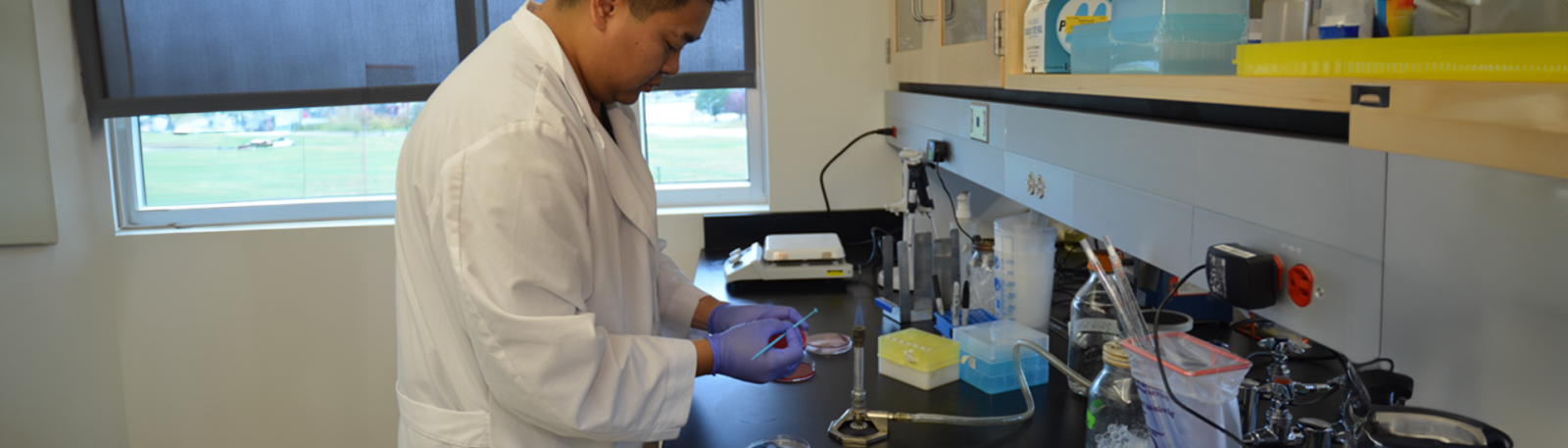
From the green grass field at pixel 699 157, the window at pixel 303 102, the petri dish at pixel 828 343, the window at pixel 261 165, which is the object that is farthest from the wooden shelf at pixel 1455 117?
the window at pixel 261 165

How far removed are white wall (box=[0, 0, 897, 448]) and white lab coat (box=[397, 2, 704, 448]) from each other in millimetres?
1514

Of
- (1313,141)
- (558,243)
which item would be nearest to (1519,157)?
(1313,141)

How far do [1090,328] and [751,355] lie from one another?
0.51 meters

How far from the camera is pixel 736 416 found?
53.7 inches

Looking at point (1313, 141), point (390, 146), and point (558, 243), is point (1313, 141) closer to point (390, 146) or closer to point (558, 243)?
point (558, 243)

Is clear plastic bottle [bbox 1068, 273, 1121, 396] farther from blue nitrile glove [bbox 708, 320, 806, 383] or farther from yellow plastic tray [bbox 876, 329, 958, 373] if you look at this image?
blue nitrile glove [bbox 708, 320, 806, 383]

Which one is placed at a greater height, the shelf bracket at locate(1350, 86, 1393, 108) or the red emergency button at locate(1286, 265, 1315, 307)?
Answer: the shelf bracket at locate(1350, 86, 1393, 108)

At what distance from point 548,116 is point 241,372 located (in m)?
2.38

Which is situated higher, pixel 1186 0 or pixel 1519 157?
pixel 1186 0

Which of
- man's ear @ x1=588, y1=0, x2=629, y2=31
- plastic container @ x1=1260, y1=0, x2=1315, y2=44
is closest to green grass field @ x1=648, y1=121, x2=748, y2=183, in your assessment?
man's ear @ x1=588, y1=0, x2=629, y2=31

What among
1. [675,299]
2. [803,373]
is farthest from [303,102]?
[803,373]

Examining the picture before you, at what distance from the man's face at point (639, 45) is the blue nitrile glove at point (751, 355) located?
0.36 metres

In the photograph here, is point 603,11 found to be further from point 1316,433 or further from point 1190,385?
point 1316,433

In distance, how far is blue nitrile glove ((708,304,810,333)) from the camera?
1527mm
